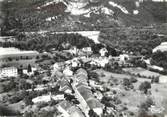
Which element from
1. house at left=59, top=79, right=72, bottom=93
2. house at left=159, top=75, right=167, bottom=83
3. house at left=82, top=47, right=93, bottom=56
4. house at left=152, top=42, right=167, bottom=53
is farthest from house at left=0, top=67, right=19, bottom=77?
house at left=152, top=42, right=167, bottom=53

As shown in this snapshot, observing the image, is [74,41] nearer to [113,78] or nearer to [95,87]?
[113,78]

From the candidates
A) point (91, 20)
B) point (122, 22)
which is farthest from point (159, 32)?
point (91, 20)

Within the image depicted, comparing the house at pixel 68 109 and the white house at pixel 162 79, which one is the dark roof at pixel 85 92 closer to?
the house at pixel 68 109

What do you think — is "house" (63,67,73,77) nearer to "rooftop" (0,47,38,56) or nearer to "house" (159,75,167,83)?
"house" (159,75,167,83)

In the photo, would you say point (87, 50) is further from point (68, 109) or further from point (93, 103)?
point (68, 109)

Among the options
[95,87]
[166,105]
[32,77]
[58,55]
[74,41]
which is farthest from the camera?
[74,41]

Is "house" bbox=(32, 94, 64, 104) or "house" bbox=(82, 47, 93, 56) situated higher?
"house" bbox=(82, 47, 93, 56)

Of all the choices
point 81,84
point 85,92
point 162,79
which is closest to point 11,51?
point 81,84
